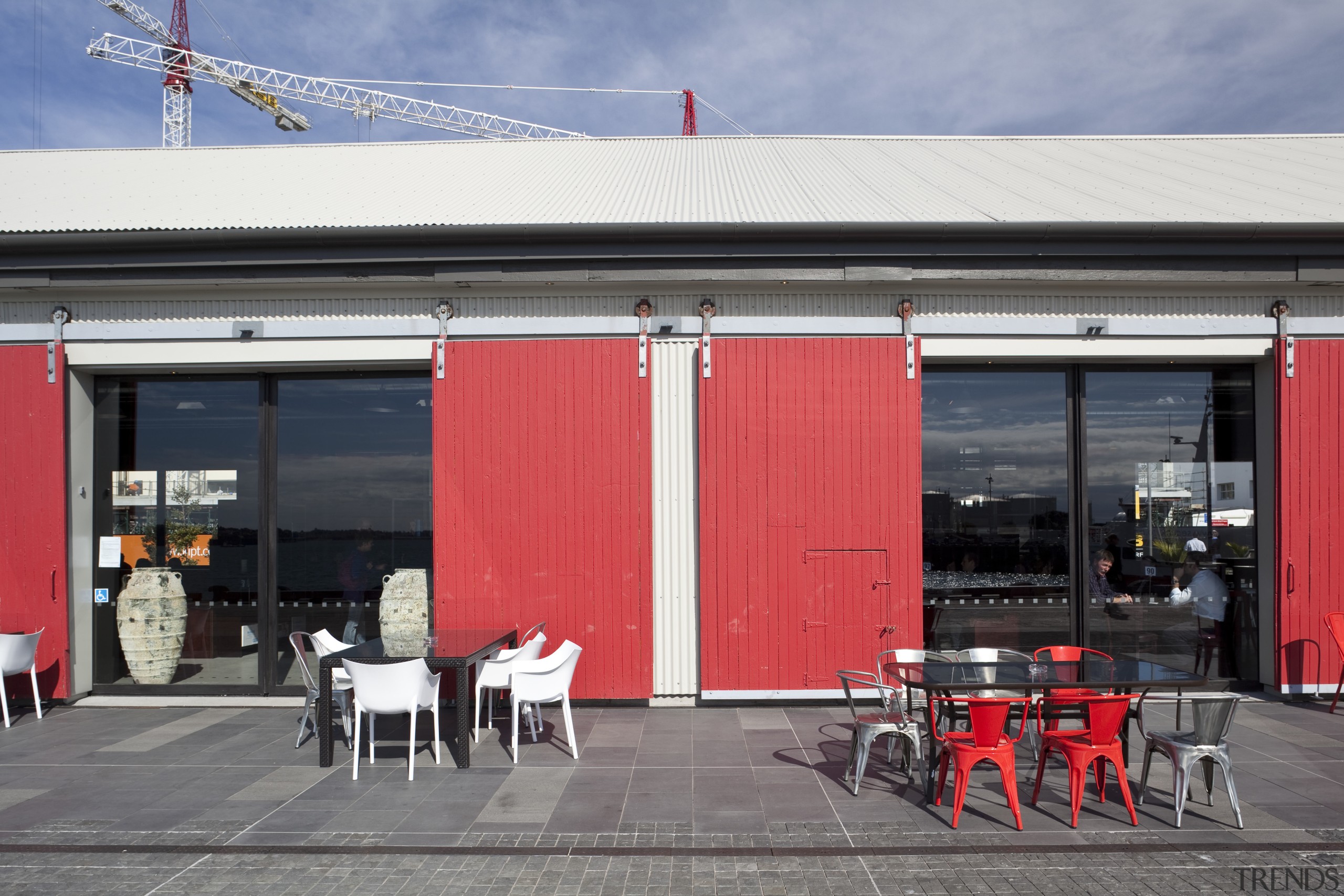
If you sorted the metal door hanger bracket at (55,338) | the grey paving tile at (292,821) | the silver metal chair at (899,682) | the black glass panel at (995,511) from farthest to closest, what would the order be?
the black glass panel at (995,511) → the metal door hanger bracket at (55,338) → the silver metal chair at (899,682) → the grey paving tile at (292,821)

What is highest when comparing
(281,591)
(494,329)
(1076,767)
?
(494,329)

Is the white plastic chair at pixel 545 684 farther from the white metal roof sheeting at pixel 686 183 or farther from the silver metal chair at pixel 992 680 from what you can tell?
the white metal roof sheeting at pixel 686 183

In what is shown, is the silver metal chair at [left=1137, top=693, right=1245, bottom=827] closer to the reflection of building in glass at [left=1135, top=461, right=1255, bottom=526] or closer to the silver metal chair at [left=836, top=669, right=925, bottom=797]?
the silver metal chair at [left=836, top=669, right=925, bottom=797]

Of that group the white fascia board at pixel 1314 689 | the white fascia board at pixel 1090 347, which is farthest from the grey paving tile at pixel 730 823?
the white fascia board at pixel 1314 689

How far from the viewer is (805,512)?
7.26m

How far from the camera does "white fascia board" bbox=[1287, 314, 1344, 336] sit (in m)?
7.42

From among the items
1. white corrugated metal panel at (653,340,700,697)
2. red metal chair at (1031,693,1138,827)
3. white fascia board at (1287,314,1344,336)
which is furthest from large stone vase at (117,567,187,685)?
white fascia board at (1287,314,1344,336)

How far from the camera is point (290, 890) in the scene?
3.82 metres

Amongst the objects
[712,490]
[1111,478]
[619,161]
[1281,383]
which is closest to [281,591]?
[712,490]

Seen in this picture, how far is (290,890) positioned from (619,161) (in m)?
8.86

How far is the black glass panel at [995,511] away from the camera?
7.66m

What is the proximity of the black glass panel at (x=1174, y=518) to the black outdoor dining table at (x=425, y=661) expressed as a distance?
5765 mm

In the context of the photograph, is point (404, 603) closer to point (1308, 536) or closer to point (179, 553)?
point (179, 553)

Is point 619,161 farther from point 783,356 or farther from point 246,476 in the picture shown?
point 246,476
